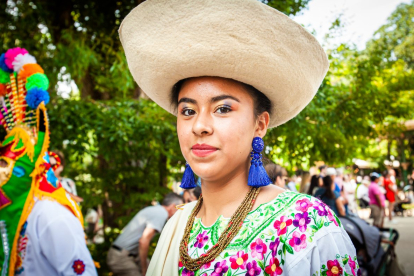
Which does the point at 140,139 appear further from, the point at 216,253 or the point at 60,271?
the point at 216,253

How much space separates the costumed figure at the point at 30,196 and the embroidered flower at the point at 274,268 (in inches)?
56.1

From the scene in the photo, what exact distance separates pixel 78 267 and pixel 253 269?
54.3 inches

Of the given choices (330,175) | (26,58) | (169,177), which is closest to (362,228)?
(330,175)

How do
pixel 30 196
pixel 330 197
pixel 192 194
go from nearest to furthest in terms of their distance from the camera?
pixel 30 196 < pixel 192 194 < pixel 330 197

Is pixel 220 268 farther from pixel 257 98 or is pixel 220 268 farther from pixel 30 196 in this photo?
pixel 30 196

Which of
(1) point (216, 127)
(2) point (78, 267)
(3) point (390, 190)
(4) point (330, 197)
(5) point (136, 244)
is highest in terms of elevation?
(1) point (216, 127)

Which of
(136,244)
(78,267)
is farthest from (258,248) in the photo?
(136,244)

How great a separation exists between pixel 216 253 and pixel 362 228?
3215 millimetres

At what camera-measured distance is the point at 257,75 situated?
1388 mm

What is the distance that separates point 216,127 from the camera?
1.36m

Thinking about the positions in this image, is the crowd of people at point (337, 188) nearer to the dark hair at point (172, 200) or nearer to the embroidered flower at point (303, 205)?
the embroidered flower at point (303, 205)

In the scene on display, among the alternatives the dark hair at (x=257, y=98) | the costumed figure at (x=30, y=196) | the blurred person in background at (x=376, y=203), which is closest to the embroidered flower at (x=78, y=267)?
the costumed figure at (x=30, y=196)

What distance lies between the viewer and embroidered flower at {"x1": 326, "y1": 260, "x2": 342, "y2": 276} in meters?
1.17

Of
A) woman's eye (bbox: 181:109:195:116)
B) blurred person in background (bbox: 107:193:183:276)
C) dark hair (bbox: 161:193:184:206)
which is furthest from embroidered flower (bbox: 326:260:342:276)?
dark hair (bbox: 161:193:184:206)
